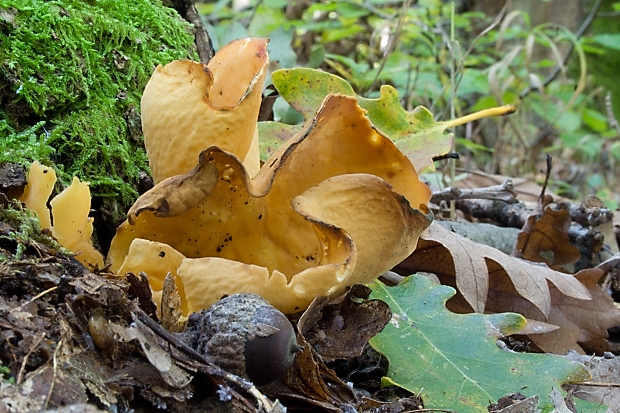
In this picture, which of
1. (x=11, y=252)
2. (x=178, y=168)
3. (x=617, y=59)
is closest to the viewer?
(x=11, y=252)

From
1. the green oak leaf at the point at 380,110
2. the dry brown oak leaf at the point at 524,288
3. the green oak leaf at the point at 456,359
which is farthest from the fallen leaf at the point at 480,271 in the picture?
the green oak leaf at the point at 380,110

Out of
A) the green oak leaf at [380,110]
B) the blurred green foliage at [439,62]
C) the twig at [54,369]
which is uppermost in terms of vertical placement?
the twig at [54,369]

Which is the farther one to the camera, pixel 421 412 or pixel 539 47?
pixel 539 47

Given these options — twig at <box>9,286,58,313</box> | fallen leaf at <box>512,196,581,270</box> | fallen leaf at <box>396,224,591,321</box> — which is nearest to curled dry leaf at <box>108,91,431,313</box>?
twig at <box>9,286,58,313</box>

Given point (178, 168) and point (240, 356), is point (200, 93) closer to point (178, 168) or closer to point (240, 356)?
point (178, 168)

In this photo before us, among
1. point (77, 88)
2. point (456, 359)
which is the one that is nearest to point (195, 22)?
point (77, 88)

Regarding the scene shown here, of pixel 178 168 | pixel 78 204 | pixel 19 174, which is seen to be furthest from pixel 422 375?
pixel 19 174

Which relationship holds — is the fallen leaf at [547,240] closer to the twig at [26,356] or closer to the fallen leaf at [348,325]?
the fallen leaf at [348,325]
